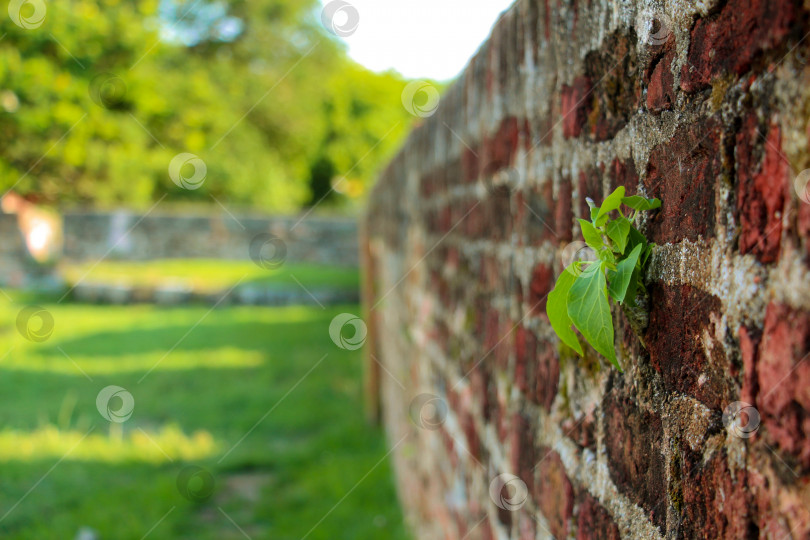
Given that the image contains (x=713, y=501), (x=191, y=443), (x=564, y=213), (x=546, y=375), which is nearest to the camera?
(x=713, y=501)

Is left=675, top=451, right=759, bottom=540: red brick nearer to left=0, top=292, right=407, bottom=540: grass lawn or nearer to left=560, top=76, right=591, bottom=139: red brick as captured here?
left=560, top=76, right=591, bottom=139: red brick

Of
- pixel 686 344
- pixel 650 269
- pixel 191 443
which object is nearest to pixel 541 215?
pixel 650 269

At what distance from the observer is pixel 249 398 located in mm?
6035

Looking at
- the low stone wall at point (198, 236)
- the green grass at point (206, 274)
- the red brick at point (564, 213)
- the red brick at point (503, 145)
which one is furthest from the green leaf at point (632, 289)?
the low stone wall at point (198, 236)

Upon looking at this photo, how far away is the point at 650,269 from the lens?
0.82 m

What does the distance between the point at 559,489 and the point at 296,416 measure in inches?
186

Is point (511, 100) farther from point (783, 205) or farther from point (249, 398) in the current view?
point (249, 398)

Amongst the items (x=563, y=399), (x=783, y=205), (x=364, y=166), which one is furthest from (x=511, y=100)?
(x=364, y=166)

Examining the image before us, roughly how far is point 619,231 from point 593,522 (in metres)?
→ 0.47

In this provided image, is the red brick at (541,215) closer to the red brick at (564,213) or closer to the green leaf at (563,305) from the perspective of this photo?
the red brick at (564,213)

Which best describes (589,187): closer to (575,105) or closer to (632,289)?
(575,105)

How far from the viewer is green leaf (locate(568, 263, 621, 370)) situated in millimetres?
750

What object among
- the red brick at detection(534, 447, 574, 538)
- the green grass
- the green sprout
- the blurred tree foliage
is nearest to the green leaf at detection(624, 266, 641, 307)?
the green sprout

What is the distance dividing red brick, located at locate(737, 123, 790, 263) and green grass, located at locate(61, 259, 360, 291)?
469 inches
